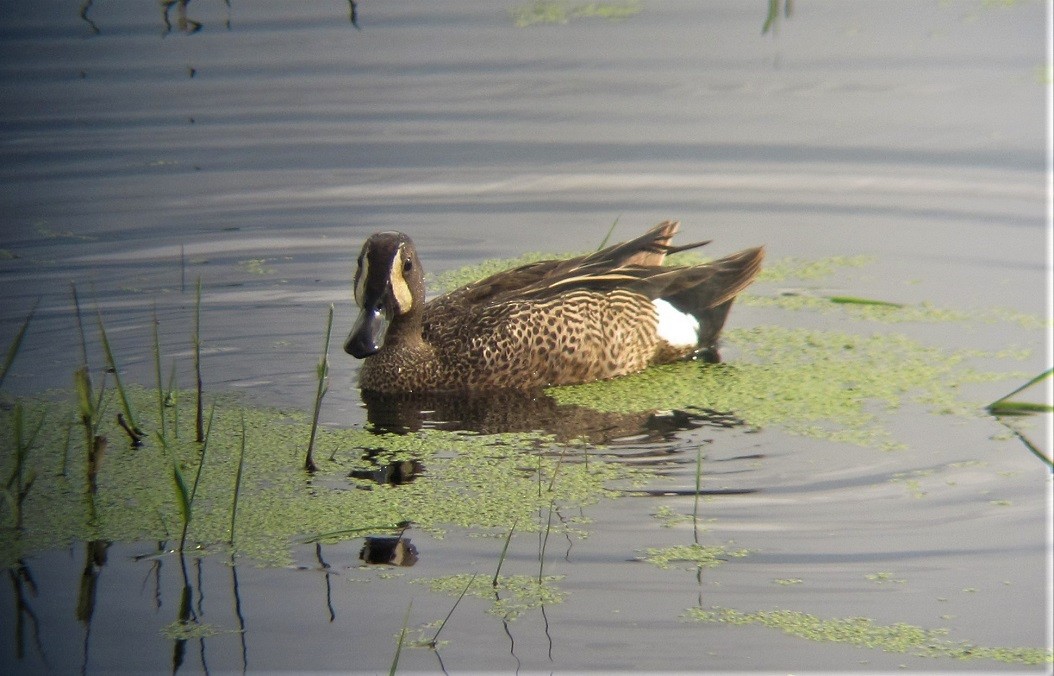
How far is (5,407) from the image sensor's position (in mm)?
6469

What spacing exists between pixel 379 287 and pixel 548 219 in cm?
279

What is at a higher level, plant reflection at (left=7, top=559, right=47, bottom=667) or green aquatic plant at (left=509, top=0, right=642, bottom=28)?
green aquatic plant at (left=509, top=0, right=642, bottom=28)

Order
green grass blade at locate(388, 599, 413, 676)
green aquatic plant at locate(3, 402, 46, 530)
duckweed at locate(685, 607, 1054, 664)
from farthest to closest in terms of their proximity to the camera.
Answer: green aquatic plant at locate(3, 402, 46, 530), duckweed at locate(685, 607, 1054, 664), green grass blade at locate(388, 599, 413, 676)

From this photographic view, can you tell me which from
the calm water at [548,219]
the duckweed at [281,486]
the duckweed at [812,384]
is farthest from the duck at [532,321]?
the duckweed at [281,486]

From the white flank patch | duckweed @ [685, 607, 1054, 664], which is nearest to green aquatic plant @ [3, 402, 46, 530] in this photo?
duckweed @ [685, 607, 1054, 664]

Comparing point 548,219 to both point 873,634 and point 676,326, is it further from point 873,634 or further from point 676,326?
point 873,634

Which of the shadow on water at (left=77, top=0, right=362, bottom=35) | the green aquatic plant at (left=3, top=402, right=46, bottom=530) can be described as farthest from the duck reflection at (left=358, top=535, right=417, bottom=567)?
the shadow on water at (left=77, top=0, right=362, bottom=35)

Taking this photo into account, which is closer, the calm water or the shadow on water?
the calm water

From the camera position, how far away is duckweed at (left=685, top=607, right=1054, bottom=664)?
14.6 feet

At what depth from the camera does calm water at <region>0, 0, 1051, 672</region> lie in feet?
15.3

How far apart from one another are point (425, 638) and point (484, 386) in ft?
7.70

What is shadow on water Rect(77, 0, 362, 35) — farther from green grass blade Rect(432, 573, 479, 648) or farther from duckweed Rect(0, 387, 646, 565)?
green grass blade Rect(432, 573, 479, 648)

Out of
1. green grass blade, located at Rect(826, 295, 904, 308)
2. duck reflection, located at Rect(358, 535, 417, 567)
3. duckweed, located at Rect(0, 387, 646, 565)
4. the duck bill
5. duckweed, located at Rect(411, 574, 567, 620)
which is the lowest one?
duckweed, located at Rect(411, 574, 567, 620)

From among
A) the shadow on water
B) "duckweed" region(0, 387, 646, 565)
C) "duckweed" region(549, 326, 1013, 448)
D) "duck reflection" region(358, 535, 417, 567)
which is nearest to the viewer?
"duck reflection" region(358, 535, 417, 567)
